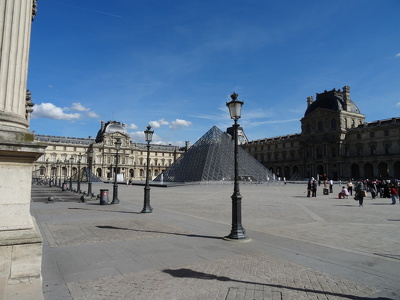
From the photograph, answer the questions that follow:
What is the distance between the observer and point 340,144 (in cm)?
6488

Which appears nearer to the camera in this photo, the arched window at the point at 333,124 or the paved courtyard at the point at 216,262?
the paved courtyard at the point at 216,262

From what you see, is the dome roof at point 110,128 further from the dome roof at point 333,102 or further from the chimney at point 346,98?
the chimney at point 346,98

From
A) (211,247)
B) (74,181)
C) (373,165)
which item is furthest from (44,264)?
(373,165)

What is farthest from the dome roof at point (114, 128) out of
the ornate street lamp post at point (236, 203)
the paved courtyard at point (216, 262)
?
the ornate street lamp post at point (236, 203)

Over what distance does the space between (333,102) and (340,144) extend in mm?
9923

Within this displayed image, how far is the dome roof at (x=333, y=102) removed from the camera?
6700 centimetres

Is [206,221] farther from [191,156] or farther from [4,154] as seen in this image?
[191,156]

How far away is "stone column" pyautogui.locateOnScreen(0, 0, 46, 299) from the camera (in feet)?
11.0

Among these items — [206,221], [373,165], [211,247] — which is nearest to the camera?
[211,247]

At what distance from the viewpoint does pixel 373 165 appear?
59281mm

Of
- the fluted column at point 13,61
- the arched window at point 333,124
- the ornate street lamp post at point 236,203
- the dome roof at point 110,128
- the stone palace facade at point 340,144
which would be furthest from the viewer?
the dome roof at point 110,128

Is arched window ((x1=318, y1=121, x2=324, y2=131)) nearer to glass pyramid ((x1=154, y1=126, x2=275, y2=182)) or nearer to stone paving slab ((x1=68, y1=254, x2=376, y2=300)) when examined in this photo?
glass pyramid ((x1=154, y1=126, x2=275, y2=182))

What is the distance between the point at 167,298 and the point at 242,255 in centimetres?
224

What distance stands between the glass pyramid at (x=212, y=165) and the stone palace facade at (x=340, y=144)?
26.4 metres
